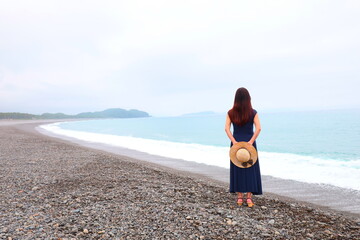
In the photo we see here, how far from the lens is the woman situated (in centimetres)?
600

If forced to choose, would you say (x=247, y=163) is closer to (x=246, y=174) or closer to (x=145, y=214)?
(x=246, y=174)

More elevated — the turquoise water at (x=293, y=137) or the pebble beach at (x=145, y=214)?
the turquoise water at (x=293, y=137)

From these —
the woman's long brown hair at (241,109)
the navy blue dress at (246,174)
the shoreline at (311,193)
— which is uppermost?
the woman's long brown hair at (241,109)

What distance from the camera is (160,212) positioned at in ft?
19.1

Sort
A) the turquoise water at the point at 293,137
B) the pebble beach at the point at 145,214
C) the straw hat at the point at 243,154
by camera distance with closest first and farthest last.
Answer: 1. the pebble beach at the point at 145,214
2. the straw hat at the point at 243,154
3. the turquoise water at the point at 293,137

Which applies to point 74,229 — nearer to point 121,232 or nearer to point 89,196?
point 121,232

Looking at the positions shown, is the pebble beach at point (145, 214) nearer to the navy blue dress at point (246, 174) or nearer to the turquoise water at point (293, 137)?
the navy blue dress at point (246, 174)

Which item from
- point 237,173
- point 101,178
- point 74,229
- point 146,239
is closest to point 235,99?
point 237,173

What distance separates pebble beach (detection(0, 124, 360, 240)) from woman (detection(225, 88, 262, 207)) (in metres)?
0.52

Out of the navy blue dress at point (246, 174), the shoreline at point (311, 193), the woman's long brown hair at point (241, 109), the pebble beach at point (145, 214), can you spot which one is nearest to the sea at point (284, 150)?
the shoreline at point (311, 193)

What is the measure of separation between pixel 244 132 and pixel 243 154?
0.49 meters

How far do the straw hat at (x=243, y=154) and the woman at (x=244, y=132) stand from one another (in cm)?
13

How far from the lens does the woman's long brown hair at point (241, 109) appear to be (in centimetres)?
596

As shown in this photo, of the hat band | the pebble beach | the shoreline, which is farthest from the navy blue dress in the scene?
the shoreline
